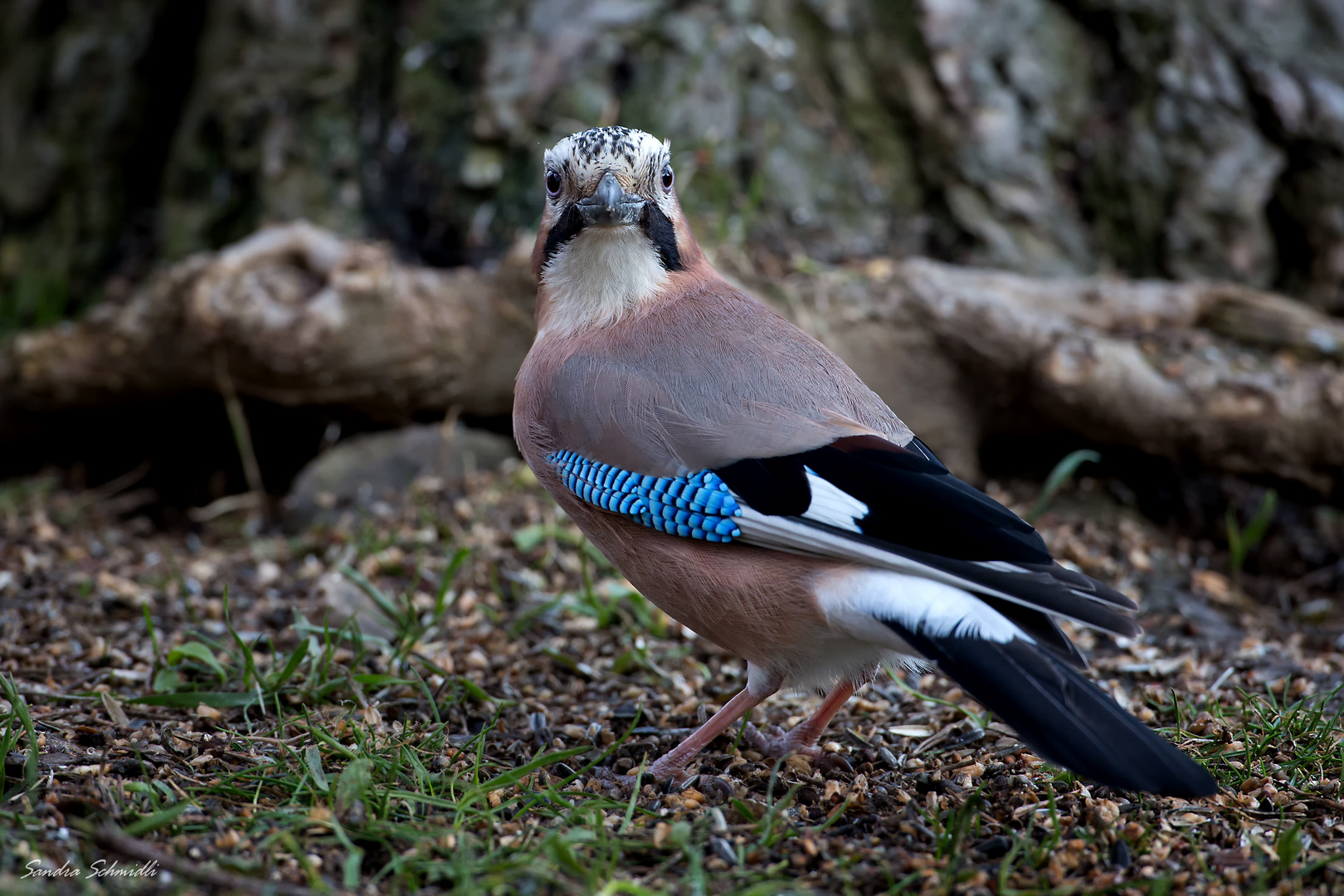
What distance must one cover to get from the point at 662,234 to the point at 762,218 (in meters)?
2.38

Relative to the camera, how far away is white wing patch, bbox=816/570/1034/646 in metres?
2.89

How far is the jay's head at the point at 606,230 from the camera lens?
374 cm

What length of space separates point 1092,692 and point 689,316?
67.5 inches

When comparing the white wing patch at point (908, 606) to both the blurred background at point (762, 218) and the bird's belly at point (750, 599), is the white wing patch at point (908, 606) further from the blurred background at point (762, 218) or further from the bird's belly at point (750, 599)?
the blurred background at point (762, 218)

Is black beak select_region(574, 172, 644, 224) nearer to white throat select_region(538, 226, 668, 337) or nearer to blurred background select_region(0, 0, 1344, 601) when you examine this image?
white throat select_region(538, 226, 668, 337)

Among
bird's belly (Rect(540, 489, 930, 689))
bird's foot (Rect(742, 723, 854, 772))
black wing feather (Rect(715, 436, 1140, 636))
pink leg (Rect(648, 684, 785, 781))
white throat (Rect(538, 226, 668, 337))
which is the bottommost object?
bird's foot (Rect(742, 723, 854, 772))

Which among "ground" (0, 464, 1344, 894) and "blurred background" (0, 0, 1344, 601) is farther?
"blurred background" (0, 0, 1344, 601)

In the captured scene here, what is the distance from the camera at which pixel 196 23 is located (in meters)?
6.75

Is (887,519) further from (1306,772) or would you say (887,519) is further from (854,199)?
(854,199)

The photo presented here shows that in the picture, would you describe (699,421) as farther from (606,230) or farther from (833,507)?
(606,230)

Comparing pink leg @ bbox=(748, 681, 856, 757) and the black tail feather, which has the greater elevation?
the black tail feather

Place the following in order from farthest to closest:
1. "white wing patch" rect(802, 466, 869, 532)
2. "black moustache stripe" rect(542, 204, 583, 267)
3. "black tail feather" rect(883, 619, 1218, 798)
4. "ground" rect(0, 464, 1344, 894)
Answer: "black moustache stripe" rect(542, 204, 583, 267) < "white wing patch" rect(802, 466, 869, 532) < "ground" rect(0, 464, 1344, 894) < "black tail feather" rect(883, 619, 1218, 798)

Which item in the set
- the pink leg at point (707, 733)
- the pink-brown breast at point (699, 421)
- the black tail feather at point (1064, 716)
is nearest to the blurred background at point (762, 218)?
the pink-brown breast at point (699, 421)

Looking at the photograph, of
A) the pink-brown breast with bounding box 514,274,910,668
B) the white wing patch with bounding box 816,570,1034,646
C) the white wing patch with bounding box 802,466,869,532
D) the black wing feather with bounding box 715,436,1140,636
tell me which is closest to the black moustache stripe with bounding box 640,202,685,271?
the pink-brown breast with bounding box 514,274,910,668
